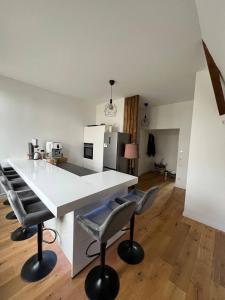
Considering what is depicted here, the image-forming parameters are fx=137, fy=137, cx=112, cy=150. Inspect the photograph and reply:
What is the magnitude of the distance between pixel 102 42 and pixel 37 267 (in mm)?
2764

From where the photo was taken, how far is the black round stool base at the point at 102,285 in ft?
4.11

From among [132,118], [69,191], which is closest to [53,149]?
[132,118]

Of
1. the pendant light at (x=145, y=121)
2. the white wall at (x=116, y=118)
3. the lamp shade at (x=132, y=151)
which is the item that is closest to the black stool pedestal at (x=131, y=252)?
the lamp shade at (x=132, y=151)

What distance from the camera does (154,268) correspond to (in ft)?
5.06

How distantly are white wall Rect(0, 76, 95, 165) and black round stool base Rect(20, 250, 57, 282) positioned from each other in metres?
2.38

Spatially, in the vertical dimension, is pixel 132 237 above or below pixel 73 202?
below

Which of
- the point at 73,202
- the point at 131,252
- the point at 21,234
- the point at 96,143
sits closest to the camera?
the point at 73,202

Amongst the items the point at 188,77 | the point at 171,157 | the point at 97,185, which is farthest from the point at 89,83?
the point at 171,157

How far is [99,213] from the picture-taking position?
4.81 ft

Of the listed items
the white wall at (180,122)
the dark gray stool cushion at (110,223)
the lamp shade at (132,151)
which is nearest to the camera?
the dark gray stool cushion at (110,223)

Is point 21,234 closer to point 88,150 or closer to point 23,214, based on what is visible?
point 23,214

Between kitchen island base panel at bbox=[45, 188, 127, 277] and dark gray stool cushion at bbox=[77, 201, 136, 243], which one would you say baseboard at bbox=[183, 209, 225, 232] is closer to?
kitchen island base panel at bbox=[45, 188, 127, 277]

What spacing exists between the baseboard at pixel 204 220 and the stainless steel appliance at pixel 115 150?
1778 millimetres

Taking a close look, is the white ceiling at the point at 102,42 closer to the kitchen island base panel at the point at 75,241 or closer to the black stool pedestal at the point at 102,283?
the kitchen island base panel at the point at 75,241
